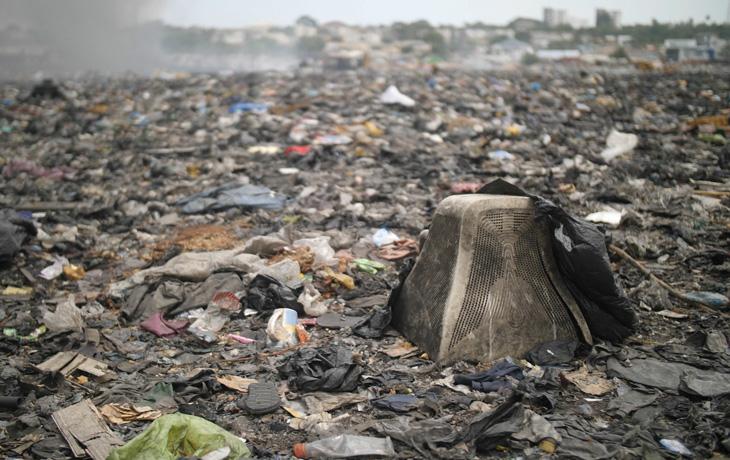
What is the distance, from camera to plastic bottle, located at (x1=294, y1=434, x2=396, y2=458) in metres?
2.30

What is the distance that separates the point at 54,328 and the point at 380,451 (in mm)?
2403

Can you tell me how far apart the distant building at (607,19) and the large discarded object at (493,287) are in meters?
28.9

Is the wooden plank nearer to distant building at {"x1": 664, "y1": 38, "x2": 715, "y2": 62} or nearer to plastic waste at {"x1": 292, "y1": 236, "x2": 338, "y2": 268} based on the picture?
plastic waste at {"x1": 292, "y1": 236, "x2": 338, "y2": 268}

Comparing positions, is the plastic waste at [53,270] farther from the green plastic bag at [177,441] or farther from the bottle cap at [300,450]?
the bottle cap at [300,450]

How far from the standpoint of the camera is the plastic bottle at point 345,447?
2.30 metres

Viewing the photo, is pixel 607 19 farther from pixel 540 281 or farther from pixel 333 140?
pixel 540 281

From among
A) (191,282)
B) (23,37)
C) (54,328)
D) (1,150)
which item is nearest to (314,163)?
(191,282)

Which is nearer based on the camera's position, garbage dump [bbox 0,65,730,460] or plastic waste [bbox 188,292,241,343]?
garbage dump [bbox 0,65,730,460]

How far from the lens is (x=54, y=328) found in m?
3.68

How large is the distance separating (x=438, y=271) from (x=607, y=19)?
100ft

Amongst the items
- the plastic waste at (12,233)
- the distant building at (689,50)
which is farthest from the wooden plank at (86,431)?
the distant building at (689,50)

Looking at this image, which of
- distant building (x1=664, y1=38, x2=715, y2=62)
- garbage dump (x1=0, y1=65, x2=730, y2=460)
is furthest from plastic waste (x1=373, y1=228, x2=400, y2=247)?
distant building (x1=664, y1=38, x2=715, y2=62)

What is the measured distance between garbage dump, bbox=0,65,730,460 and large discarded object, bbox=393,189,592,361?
1 cm

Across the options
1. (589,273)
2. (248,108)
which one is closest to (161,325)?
Result: (589,273)
